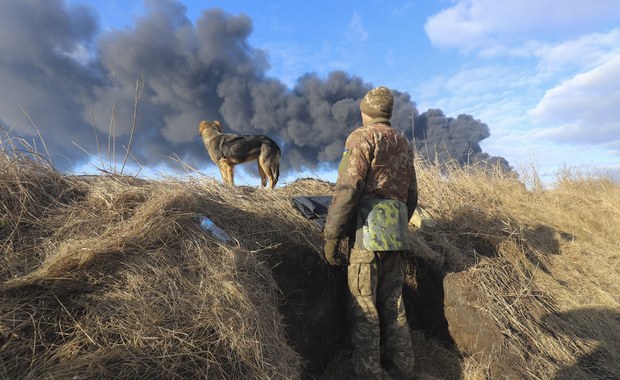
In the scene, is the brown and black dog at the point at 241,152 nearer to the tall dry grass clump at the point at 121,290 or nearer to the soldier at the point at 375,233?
the soldier at the point at 375,233

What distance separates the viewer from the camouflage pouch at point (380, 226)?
3.28m

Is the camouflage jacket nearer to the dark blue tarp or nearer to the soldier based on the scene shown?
the soldier

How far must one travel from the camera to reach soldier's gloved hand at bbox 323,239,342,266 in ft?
11.0

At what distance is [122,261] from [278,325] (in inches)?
45.2

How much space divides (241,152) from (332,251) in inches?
291

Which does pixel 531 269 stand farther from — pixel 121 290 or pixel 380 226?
pixel 121 290

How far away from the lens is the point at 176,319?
232cm

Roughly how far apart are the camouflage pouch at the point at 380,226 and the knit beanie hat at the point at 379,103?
0.81m

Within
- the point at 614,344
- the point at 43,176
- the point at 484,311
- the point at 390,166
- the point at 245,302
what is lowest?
the point at 614,344

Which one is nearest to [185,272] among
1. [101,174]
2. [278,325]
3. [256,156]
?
[278,325]

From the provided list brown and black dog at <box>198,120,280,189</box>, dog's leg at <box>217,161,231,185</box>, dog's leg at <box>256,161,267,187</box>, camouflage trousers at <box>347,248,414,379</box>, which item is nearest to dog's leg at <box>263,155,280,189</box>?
brown and black dog at <box>198,120,280,189</box>

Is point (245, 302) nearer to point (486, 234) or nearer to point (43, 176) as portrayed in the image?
point (43, 176)

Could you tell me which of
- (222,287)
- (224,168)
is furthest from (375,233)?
(224,168)

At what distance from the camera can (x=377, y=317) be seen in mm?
3320
